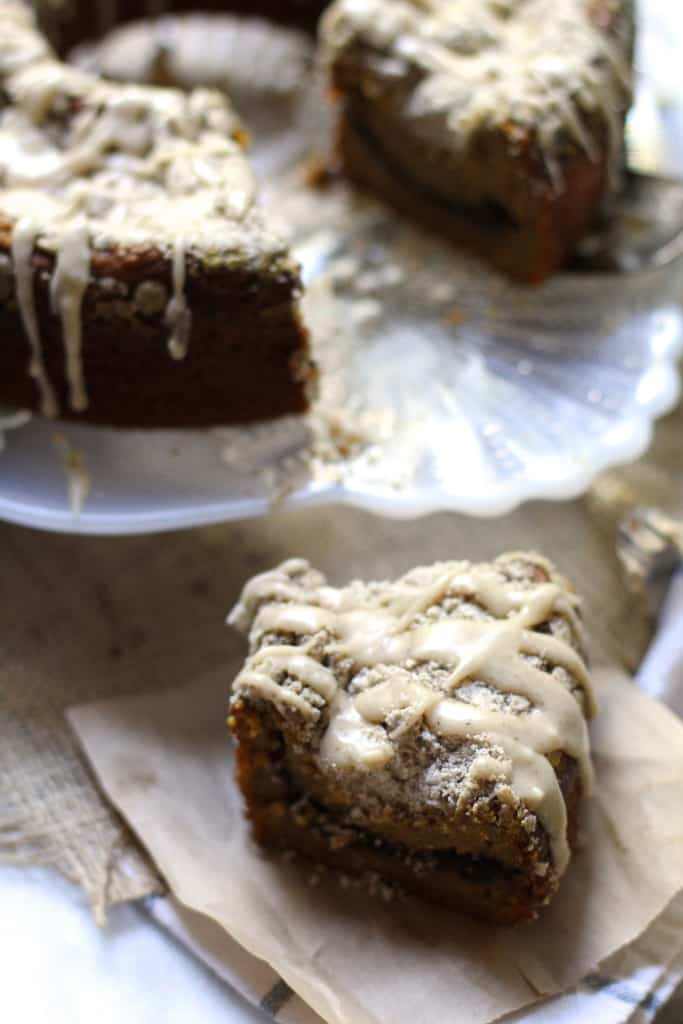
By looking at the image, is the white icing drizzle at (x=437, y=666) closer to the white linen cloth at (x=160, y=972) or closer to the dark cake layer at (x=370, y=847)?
the dark cake layer at (x=370, y=847)

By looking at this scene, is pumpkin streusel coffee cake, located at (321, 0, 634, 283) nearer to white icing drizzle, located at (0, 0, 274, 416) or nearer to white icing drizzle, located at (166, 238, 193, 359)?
white icing drizzle, located at (0, 0, 274, 416)

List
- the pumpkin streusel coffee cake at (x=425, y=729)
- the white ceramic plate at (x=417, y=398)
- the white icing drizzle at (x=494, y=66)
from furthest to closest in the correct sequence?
the white icing drizzle at (x=494, y=66) → the white ceramic plate at (x=417, y=398) → the pumpkin streusel coffee cake at (x=425, y=729)

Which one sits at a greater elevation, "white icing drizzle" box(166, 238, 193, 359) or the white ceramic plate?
"white icing drizzle" box(166, 238, 193, 359)

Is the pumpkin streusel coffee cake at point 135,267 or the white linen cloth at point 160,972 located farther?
the pumpkin streusel coffee cake at point 135,267

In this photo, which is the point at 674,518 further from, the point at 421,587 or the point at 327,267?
the point at 327,267

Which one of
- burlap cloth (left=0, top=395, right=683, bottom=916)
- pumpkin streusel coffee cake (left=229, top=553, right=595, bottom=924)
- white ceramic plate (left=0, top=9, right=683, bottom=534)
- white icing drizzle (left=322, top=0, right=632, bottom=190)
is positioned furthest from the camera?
white icing drizzle (left=322, top=0, right=632, bottom=190)

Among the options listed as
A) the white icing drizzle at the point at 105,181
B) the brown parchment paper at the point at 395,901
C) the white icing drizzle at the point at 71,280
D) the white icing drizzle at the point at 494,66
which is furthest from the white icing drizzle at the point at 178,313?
the white icing drizzle at the point at 494,66

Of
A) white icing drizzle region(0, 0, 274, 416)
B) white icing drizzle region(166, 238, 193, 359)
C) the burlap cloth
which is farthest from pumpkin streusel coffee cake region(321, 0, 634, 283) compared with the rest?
white icing drizzle region(166, 238, 193, 359)

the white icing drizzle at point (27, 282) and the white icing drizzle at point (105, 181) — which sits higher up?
the white icing drizzle at point (105, 181)

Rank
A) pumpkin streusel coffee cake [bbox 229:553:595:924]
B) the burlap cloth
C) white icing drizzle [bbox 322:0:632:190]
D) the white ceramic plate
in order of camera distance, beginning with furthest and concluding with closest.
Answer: white icing drizzle [bbox 322:0:632:190], the white ceramic plate, the burlap cloth, pumpkin streusel coffee cake [bbox 229:553:595:924]

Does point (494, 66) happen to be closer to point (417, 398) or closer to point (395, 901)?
point (417, 398)
